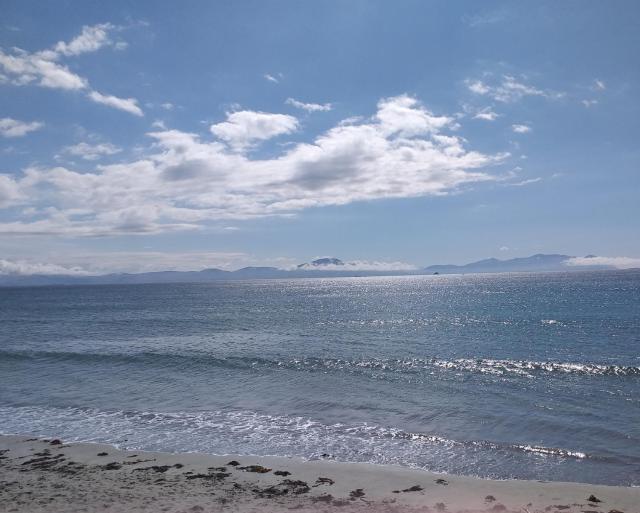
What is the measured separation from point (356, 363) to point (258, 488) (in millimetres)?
23138

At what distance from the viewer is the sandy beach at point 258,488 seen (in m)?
13.9

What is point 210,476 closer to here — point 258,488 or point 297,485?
point 258,488

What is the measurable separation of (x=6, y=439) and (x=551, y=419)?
24859 mm

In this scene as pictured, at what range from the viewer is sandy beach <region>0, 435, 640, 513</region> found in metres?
13.9

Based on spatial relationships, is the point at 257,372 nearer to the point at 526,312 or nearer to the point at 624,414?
the point at 624,414

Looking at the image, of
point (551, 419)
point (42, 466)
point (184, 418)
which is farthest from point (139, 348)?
point (551, 419)

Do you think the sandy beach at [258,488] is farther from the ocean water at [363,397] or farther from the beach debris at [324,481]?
the ocean water at [363,397]

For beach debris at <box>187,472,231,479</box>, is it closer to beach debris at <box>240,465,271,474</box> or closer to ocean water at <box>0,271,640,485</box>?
beach debris at <box>240,465,271,474</box>

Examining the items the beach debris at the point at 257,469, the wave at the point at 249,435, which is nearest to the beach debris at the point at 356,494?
the wave at the point at 249,435

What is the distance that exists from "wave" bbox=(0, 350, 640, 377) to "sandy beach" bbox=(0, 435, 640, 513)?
60.2 ft

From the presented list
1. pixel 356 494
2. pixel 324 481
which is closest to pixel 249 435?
pixel 324 481

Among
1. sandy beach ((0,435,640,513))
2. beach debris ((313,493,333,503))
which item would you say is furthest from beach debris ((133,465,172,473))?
beach debris ((313,493,333,503))

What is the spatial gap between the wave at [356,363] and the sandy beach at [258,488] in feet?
60.2

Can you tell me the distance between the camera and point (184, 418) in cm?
2411
